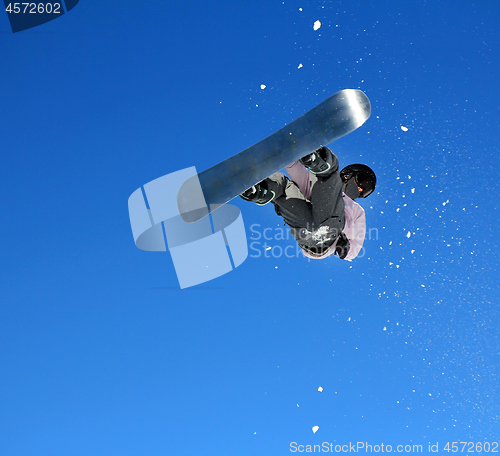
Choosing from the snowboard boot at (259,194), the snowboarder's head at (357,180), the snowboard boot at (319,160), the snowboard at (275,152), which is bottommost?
the snowboard at (275,152)

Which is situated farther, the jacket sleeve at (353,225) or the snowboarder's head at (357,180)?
the snowboarder's head at (357,180)

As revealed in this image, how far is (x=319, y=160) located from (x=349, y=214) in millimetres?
613

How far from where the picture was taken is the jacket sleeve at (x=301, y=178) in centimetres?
189

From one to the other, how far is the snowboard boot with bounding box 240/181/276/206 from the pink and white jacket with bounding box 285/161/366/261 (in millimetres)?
247

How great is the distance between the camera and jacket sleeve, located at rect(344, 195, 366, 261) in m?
2.01

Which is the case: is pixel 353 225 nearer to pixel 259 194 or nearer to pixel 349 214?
pixel 349 214

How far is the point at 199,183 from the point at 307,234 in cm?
75

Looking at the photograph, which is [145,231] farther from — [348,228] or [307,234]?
[348,228]

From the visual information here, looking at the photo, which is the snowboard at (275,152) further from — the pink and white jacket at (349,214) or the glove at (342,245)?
the glove at (342,245)

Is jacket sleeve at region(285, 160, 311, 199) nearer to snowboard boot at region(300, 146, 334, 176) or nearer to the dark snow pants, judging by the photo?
the dark snow pants

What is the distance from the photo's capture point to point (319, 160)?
4.85ft

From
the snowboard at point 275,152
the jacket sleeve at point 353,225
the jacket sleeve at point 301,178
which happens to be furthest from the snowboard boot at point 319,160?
the jacket sleeve at point 353,225

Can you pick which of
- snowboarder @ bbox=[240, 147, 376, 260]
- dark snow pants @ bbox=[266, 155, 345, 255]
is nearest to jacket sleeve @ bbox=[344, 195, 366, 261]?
snowboarder @ bbox=[240, 147, 376, 260]

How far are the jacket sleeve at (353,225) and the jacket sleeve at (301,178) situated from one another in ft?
0.78
